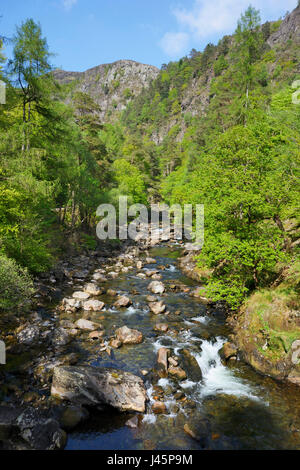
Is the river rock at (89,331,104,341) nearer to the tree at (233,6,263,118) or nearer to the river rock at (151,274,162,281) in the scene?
the river rock at (151,274,162,281)

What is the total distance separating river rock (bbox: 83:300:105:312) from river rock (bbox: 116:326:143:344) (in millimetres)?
3074

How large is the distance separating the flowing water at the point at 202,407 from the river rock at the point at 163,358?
34cm

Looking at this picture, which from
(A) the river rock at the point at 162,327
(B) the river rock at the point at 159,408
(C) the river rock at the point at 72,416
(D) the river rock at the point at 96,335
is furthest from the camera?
(A) the river rock at the point at 162,327

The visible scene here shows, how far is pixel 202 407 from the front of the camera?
852 cm

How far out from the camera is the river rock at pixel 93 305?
15.5 meters

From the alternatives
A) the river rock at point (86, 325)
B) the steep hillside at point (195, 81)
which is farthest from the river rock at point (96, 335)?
the steep hillside at point (195, 81)

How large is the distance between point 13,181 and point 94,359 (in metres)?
10.1

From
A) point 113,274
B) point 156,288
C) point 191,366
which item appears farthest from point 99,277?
point 191,366

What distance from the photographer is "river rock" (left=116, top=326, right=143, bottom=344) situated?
12234 millimetres

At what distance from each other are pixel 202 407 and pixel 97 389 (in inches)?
144

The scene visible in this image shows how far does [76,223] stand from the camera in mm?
30156

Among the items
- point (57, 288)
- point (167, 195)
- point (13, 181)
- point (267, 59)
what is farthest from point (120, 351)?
point (267, 59)

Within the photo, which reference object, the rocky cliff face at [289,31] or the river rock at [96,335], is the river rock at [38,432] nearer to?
the river rock at [96,335]

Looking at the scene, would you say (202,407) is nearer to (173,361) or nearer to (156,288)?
(173,361)
